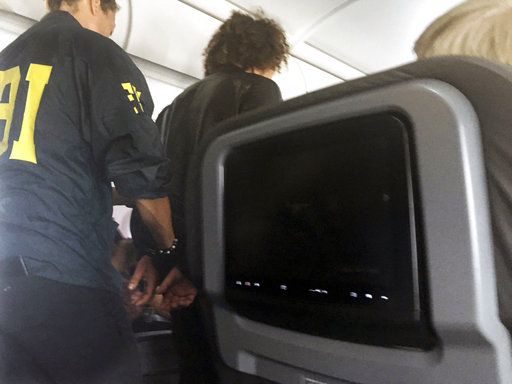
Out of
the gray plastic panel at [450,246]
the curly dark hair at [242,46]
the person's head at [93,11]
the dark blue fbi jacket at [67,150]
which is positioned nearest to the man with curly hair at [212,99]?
the curly dark hair at [242,46]

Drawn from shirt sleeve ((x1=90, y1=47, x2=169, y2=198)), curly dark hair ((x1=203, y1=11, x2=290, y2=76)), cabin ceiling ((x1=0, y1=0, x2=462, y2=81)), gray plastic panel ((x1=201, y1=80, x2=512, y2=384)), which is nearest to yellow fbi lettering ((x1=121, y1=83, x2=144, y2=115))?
shirt sleeve ((x1=90, y1=47, x2=169, y2=198))

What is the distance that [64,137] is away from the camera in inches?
37.2

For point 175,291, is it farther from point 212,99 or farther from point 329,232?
point 329,232

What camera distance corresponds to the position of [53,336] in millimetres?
903

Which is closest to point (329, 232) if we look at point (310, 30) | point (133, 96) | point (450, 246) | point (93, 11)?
point (450, 246)

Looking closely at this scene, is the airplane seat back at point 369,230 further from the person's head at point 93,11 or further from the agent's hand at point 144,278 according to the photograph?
the person's head at point 93,11

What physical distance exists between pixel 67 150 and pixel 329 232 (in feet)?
1.77

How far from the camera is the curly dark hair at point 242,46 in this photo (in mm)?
1342

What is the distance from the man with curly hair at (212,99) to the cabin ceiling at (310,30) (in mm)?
43

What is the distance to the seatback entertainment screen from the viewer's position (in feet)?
1.87

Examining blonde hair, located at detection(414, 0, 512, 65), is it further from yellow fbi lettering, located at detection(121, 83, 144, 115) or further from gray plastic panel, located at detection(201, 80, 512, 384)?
yellow fbi lettering, located at detection(121, 83, 144, 115)

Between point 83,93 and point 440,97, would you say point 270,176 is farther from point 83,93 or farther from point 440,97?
point 83,93

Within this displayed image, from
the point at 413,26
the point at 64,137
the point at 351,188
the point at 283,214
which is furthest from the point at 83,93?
the point at 413,26

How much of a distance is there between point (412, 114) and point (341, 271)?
8.3 inches
